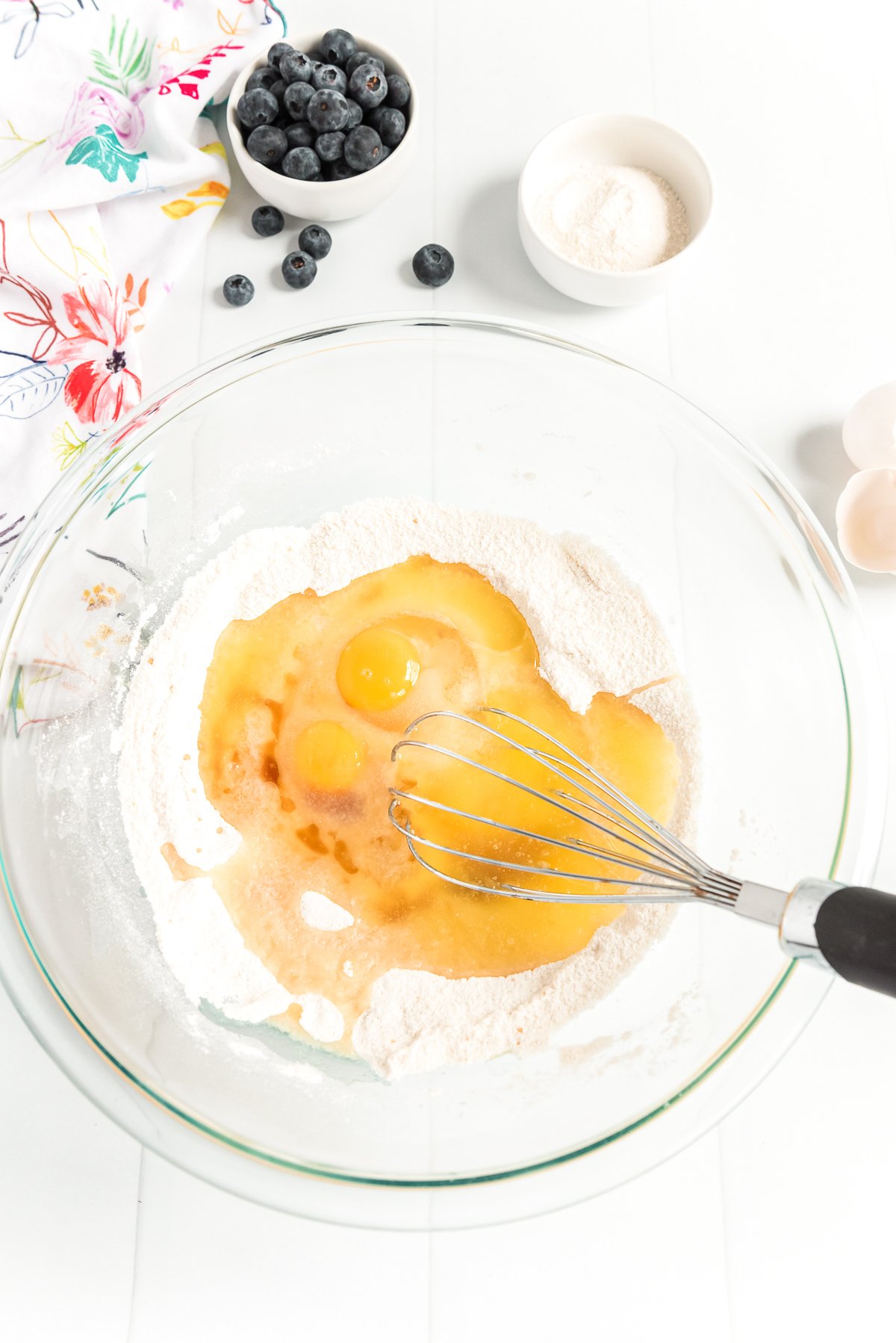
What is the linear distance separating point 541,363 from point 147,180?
63cm

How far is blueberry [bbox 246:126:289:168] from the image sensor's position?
138 cm

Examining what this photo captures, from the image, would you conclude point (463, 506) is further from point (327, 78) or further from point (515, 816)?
point (327, 78)

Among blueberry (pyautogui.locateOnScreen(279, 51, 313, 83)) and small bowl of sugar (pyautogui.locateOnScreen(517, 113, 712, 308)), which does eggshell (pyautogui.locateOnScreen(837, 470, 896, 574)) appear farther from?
blueberry (pyautogui.locateOnScreen(279, 51, 313, 83))

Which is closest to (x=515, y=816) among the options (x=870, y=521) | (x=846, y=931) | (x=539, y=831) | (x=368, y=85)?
(x=539, y=831)

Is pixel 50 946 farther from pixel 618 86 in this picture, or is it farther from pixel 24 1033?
pixel 618 86

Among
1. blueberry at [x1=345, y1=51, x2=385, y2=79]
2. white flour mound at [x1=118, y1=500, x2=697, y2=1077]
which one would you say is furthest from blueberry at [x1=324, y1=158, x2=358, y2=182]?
white flour mound at [x1=118, y1=500, x2=697, y2=1077]

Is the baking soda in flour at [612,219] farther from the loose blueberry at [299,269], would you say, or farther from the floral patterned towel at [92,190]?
the floral patterned towel at [92,190]

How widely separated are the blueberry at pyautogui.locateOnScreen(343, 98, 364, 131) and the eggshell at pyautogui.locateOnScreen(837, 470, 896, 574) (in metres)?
0.85

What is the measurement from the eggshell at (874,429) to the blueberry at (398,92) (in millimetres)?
780

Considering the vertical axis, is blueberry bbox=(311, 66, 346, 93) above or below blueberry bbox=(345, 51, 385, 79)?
below

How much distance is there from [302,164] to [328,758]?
83cm

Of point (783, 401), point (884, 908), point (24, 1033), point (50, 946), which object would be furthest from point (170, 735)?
point (783, 401)

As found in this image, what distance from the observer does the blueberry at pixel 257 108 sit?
1.37 metres

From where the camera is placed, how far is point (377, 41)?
144 cm
